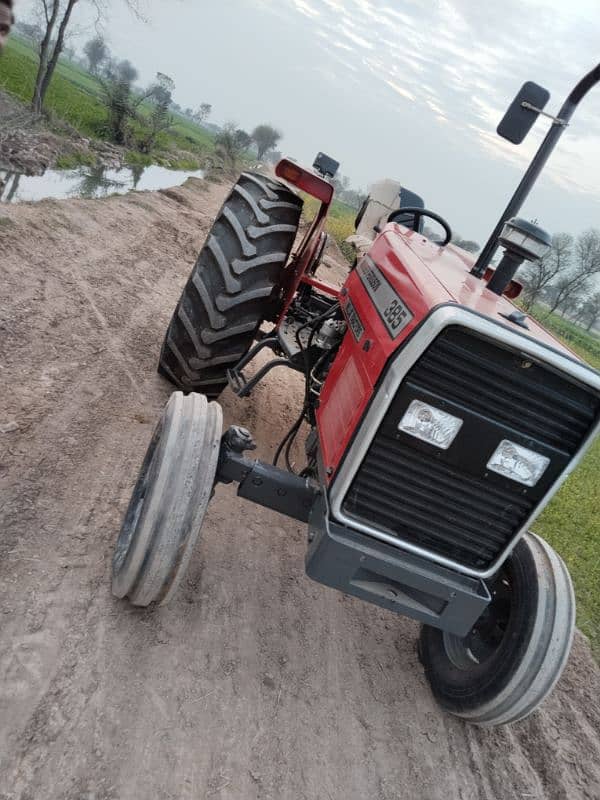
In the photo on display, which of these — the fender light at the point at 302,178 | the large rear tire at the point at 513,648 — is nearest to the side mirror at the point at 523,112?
the fender light at the point at 302,178

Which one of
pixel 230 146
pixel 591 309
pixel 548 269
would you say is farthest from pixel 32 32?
pixel 591 309

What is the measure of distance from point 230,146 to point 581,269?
93.0 ft

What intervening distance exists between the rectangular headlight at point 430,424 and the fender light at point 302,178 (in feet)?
7.70

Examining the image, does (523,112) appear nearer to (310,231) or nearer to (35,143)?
(310,231)

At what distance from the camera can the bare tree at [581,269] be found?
50281 mm

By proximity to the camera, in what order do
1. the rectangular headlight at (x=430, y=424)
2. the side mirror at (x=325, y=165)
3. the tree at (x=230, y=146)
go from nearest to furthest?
the rectangular headlight at (x=430, y=424), the side mirror at (x=325, y=165), the tree at (x=230, y=146)

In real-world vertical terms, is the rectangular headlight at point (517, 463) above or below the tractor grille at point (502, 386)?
below

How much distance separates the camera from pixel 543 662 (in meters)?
2.72

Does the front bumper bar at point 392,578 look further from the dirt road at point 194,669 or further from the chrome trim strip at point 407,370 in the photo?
the dirt road at point 194,669

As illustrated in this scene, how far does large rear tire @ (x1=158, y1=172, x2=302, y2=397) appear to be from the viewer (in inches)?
159

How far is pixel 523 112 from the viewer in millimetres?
3453

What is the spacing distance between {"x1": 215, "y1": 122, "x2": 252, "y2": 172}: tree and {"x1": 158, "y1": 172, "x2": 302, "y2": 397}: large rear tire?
33859mm

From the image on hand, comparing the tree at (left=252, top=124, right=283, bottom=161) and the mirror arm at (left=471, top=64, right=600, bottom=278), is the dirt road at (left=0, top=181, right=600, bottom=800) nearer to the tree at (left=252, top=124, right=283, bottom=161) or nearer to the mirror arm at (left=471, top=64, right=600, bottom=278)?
the mirror arm at (left=471, top=64, right=600, bottom=278)

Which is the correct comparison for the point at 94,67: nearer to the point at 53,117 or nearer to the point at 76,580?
the point at 53,117
